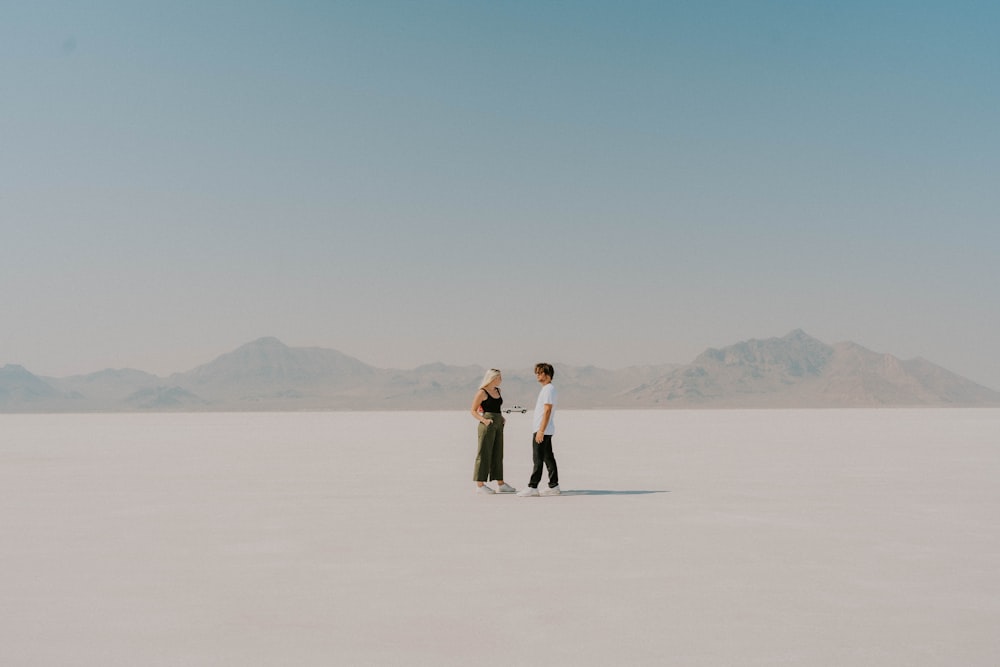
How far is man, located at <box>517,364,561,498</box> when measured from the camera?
14.2m

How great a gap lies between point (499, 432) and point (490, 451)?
35 centimetres

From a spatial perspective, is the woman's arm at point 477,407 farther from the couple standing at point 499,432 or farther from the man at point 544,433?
the man at point 544,433

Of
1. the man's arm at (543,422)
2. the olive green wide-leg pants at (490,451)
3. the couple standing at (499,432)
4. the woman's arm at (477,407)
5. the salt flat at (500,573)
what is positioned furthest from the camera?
the olive green wide-leg pants at (490,451)

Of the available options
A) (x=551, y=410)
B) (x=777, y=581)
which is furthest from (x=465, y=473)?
(x=777, y=581)

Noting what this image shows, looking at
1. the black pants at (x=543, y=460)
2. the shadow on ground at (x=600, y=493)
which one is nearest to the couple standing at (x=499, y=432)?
the black pants at (x=543, y=460)

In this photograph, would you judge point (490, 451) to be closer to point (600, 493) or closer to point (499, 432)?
point (499, 432)

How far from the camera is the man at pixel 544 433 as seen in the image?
14.2m

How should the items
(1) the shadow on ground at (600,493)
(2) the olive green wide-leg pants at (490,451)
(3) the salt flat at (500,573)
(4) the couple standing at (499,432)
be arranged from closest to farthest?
(3) the salt flat at (500,573)
(4) the couple standing at (499,432)
(2) the olive green wide-leg pants at (490,451)
(1) the shadow on ground at (600,493)

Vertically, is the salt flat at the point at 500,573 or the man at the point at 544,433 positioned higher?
the man at the point at 544,433

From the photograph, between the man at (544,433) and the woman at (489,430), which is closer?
the man at (544,433)

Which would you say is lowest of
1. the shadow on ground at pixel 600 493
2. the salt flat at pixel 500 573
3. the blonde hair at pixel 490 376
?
the salt flat at pixel 500 573

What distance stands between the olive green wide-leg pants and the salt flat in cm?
60

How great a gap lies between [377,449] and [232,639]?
879 inches

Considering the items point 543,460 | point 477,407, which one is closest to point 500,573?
point 543,460
